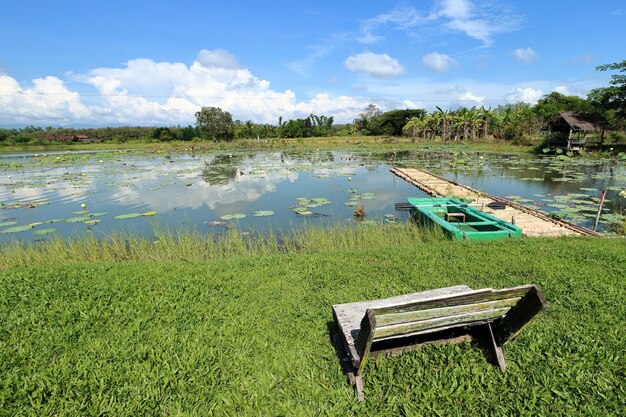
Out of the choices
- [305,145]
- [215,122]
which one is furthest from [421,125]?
[215,122]

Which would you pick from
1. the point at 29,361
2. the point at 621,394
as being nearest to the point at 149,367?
the point at 29,361

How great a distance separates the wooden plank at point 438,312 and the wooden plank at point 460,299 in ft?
0.14

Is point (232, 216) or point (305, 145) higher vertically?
point (305, 145)

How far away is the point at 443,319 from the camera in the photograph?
2.16m

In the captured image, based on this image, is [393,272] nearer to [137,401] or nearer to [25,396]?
[137,401]

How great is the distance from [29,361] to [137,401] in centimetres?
110

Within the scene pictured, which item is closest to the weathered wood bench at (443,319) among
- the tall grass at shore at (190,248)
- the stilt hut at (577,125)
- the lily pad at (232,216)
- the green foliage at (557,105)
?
the tall grass at shore at (190,248)

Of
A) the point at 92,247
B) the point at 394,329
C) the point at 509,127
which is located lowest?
the point at 92,247

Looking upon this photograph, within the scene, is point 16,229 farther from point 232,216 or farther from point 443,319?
point 443,319

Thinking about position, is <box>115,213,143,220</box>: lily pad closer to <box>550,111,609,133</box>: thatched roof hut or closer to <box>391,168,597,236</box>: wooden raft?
<box>391,168,597,236</box>: wooden raft

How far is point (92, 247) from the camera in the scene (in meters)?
6.25

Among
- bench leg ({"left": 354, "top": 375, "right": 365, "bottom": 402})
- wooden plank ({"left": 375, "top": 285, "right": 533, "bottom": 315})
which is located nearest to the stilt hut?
wooden plank ({"left": 375, "top": 285, "right": 533, "bottom": 315})

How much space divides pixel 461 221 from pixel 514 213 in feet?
5.83

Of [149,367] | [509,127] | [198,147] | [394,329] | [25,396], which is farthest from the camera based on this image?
[198,147]
